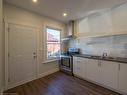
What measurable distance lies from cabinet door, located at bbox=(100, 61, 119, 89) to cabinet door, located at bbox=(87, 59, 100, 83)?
0.56ft

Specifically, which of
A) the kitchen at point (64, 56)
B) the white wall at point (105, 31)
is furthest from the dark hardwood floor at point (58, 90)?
the white wall at point (105, 31)

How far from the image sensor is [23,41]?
9.89ft

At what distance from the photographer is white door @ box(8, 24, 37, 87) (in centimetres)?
271

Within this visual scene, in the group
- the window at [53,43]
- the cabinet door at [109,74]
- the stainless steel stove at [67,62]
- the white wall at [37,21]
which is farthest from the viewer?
the window at [53,43]

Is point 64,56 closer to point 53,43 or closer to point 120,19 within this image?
point 53,43

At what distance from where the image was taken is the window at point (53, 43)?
4.04 m

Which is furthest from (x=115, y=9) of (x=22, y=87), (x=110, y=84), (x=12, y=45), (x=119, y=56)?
(x=22, y=87)

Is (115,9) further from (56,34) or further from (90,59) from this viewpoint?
(56,34)

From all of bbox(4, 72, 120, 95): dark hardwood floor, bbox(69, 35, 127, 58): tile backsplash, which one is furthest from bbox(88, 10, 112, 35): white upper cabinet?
bbox(4, 72, 120, 95): dark hardwood floor

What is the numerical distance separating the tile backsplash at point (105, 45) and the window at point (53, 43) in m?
1.07

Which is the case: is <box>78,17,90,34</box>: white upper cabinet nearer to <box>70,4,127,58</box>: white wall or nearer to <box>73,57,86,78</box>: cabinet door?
<box>70,4,127,58</box>: white wall

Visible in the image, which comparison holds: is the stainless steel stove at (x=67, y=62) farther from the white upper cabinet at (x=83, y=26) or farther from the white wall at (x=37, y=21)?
the white upper cabinet at (x=83, y=26)

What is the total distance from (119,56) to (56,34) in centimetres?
293

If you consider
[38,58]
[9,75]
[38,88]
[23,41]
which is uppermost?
[23,41]
